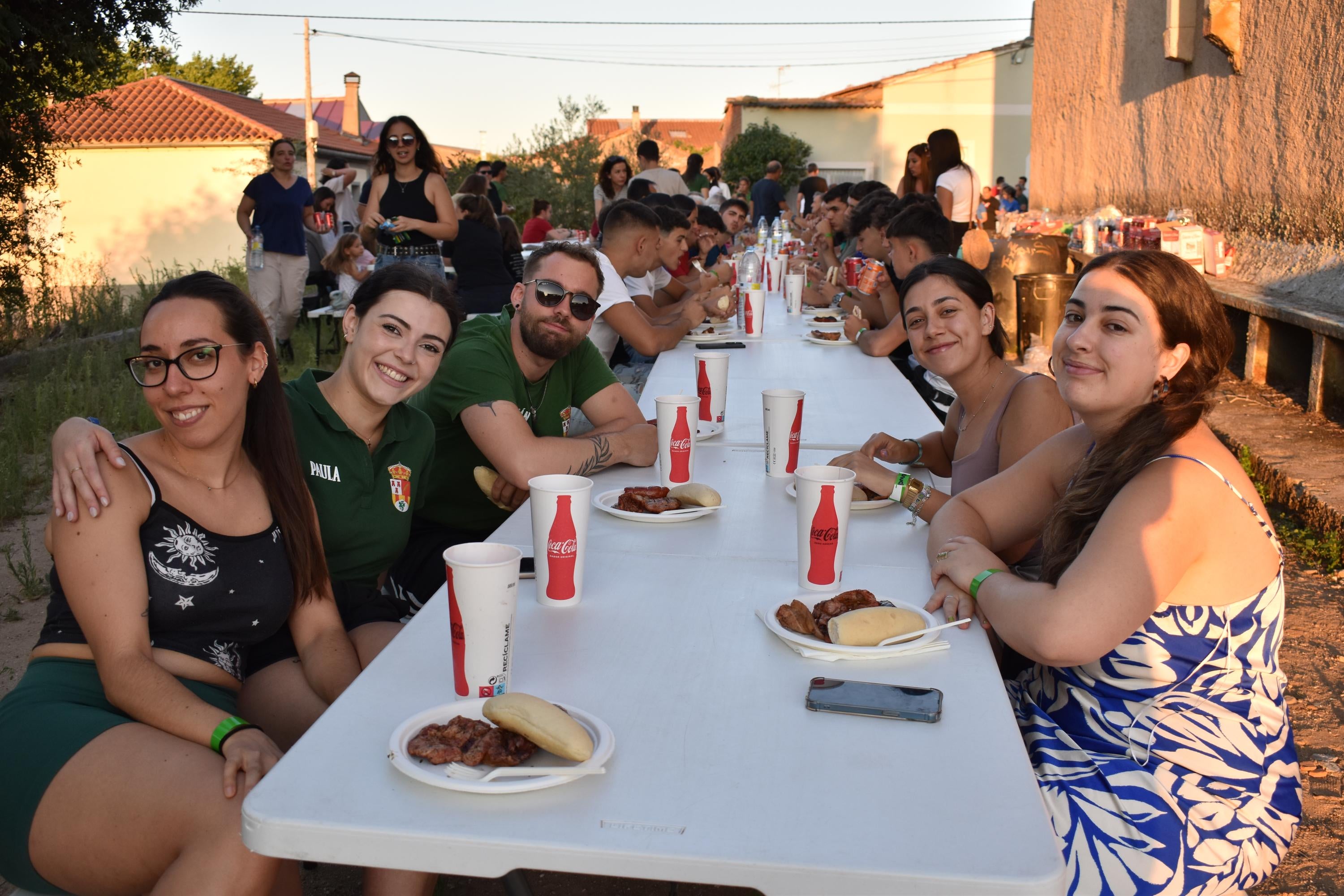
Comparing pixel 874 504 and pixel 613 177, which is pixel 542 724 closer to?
pixel 874 504

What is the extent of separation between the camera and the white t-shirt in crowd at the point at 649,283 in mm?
6039

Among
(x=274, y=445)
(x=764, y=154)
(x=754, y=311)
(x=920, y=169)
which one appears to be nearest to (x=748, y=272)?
(x=754, y=311)

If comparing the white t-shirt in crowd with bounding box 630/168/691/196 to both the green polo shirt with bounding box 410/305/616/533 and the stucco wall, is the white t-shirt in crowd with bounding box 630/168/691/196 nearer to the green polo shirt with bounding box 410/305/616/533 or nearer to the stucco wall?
the stucco wall

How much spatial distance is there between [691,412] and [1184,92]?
6981 mm

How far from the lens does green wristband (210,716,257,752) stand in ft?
5.36

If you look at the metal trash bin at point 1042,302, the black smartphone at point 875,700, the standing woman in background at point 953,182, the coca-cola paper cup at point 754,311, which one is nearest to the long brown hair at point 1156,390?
the black smartphone at point 875,700

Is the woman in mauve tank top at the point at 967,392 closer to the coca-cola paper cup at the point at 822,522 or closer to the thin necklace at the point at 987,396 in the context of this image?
the thin necklace at the point at 987,396

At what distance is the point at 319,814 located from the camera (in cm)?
112

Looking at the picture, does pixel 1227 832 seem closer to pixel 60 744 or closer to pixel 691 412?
pixel 691 412

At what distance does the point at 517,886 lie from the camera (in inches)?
60.2

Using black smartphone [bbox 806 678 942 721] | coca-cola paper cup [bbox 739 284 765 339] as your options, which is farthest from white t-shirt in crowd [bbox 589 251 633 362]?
black smartphone [bbox 806 678 942 721]

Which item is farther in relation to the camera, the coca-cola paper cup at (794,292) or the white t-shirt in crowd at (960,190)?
the white t-shirt in crowd at (960,190)

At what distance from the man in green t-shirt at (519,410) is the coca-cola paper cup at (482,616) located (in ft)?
4.01

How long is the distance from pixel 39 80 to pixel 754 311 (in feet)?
17.3
